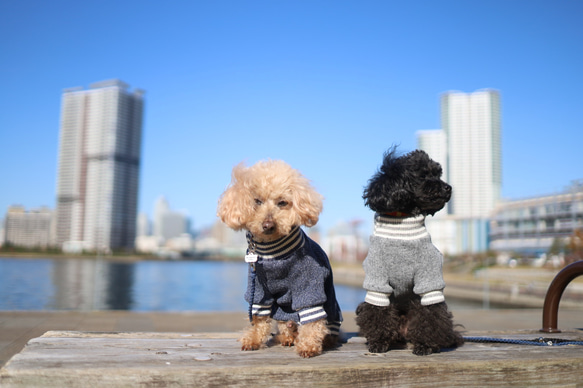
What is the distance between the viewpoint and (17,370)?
A: 170 cm

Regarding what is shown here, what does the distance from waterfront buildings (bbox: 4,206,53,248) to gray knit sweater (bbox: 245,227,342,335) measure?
Result: 101340 millimetres

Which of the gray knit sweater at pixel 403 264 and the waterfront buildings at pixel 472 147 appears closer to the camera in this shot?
the gray knit sweater at pixel 403 264

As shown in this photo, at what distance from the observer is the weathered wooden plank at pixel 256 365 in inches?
69.0

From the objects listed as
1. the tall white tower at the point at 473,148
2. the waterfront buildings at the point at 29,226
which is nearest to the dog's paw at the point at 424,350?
the waterfront buildings at the point at 29,226

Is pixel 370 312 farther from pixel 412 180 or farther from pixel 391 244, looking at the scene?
pixel 412 180

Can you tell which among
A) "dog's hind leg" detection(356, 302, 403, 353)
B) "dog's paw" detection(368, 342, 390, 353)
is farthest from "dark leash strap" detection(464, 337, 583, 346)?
"dog's paw" detection(368, 342, 390, 353)

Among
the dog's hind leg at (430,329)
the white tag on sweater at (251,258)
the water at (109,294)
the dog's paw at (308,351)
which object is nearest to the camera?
the dog's paw at (308,351)

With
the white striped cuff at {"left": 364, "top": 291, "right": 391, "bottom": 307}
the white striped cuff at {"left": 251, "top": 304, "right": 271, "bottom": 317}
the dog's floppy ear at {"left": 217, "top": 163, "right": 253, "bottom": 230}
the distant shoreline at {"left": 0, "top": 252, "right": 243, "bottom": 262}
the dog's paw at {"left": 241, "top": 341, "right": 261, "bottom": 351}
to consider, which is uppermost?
the dog's floppy ear at {"left": 217, "top": 163, "right": 253, "bottom": 230}

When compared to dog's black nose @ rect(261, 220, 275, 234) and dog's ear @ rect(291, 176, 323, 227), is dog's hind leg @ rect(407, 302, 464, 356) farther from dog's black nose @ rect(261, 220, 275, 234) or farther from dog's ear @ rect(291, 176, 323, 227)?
dog's black nose @ rect(261, 220, 275, 234)

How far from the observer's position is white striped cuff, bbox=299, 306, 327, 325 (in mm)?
2381

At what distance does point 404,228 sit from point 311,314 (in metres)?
0.73

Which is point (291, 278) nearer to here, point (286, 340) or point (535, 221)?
point (286, 340)

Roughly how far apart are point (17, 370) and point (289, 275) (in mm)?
1346

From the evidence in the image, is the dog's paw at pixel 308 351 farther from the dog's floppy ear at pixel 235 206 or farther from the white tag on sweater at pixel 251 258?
the dog's floppy ear at pixel 235 206
